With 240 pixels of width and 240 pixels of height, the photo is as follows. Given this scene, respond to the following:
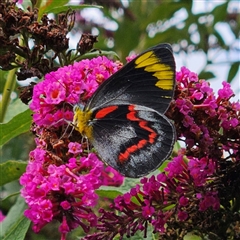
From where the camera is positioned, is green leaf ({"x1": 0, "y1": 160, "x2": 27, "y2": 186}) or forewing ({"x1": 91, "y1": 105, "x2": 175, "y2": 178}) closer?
forewing ({"x1": 91, "y1": 105, "x2": 175, "y2": 178})

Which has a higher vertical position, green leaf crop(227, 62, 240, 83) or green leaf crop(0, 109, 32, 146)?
Answer: green leaf crop(0, 109, 32, 146)

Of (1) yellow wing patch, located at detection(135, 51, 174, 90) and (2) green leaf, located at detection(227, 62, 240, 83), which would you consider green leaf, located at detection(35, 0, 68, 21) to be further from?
(2) green leaf, located at detection(227, 62, 240, 83)

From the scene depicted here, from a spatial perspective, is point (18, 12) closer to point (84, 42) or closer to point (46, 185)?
point (84, 42)

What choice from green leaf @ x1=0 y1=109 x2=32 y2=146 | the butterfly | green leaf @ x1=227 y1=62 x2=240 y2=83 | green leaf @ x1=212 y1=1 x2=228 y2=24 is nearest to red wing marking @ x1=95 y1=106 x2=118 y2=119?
the butterfly

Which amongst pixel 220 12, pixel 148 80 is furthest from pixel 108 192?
pixel 220 12

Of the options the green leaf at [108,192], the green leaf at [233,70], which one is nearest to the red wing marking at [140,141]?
the green leaf at [108,192]

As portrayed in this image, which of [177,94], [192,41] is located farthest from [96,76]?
[192,41]

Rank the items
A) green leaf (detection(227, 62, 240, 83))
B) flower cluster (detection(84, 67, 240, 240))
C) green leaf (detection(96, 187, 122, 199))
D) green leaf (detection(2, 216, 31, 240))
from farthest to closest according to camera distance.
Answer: green leaf (detection(227, 62, 240, 83)) → green leaf (detection(96, 187, 122, 199)) → green leaf (detection(2, 216, 31, 240)) → flower cluster (detection(84, 67, 240, 240))
